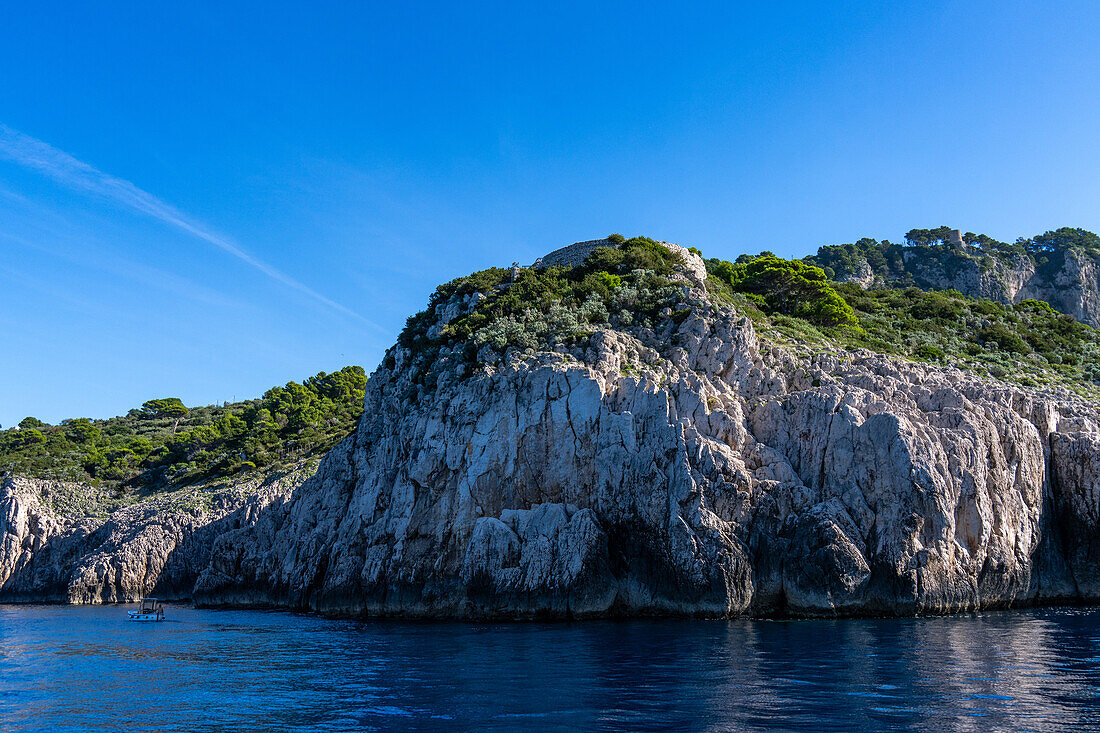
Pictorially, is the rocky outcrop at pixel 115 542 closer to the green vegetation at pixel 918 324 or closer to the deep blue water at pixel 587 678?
the deep blue water at pixel 587 678

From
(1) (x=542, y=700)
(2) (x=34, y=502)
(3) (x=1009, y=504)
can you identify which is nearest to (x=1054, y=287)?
(3) (x=1009, y=504)

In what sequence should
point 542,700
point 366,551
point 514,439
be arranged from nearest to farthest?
point 542,700 → point 514,439 → point 366,551

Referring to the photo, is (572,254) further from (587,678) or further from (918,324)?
(587,678)

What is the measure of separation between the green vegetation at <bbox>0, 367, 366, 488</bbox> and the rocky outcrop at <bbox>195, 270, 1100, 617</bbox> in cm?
4188

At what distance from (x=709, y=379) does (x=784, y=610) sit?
1422 centimetres

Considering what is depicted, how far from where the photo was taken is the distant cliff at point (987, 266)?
113625mm

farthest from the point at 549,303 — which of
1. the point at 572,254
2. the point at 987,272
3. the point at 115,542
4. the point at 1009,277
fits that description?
the point at 1009,277

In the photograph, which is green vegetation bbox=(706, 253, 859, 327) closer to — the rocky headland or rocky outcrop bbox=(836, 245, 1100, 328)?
the rocky headland

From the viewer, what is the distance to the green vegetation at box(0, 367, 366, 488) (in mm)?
86688

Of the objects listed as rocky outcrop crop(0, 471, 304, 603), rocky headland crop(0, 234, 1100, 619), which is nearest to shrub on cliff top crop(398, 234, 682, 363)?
rocky headland crop(0, 234, 1100, 619)

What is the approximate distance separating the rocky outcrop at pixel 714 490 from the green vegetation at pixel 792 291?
1779cm

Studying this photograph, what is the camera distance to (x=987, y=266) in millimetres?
118688

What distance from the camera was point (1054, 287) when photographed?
11550 cm

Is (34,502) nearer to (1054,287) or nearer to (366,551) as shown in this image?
(366,551)
